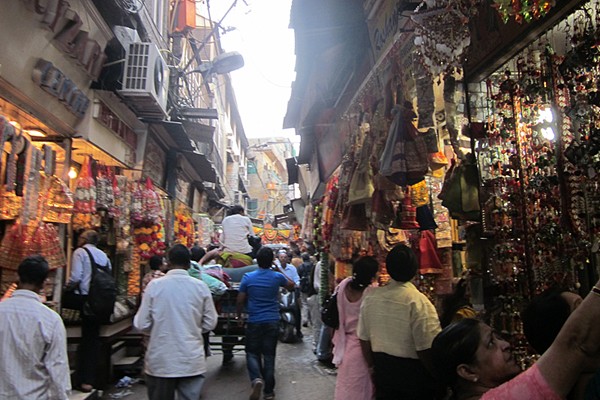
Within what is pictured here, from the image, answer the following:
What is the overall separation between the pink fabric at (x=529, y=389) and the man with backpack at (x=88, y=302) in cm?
582

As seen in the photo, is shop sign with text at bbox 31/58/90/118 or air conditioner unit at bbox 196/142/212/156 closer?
shop sign with text at bbox 31/58/90/118

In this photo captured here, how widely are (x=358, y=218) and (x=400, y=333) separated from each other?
209cm

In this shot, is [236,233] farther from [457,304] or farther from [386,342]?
[386,342]

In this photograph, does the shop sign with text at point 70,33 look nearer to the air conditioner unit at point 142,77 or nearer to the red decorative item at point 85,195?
the air conditioner unit at point 142,77

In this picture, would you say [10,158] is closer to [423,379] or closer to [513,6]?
[423,379]

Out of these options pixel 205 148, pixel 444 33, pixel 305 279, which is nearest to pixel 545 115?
pixel 444 33

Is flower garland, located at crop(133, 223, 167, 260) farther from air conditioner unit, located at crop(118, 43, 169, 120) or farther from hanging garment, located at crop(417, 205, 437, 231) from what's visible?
hanging garment, located at crop(417, 205, 437, 231)

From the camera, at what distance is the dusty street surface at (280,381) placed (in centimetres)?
668

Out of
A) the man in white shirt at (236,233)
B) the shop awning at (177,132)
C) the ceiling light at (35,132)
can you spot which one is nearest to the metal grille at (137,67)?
the ceiling light at (35,132)

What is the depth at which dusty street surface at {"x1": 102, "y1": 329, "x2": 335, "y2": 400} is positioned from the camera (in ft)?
21.9

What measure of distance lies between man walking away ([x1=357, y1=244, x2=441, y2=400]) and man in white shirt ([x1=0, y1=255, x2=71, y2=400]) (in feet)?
7.57

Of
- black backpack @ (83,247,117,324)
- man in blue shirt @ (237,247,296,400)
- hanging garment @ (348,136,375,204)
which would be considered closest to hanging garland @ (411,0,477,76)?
hanging garment @ (348,136,375,204)

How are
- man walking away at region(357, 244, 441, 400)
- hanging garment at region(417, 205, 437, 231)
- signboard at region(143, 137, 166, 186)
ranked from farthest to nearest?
signboard at region(143, 137, 166, 186) < hanging garment at region(417, 205, 437, 231) < man walking away at region(357, 244, 441, 400)

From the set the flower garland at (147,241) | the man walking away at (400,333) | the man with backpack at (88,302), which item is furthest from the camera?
the flower garland at (147,241)
